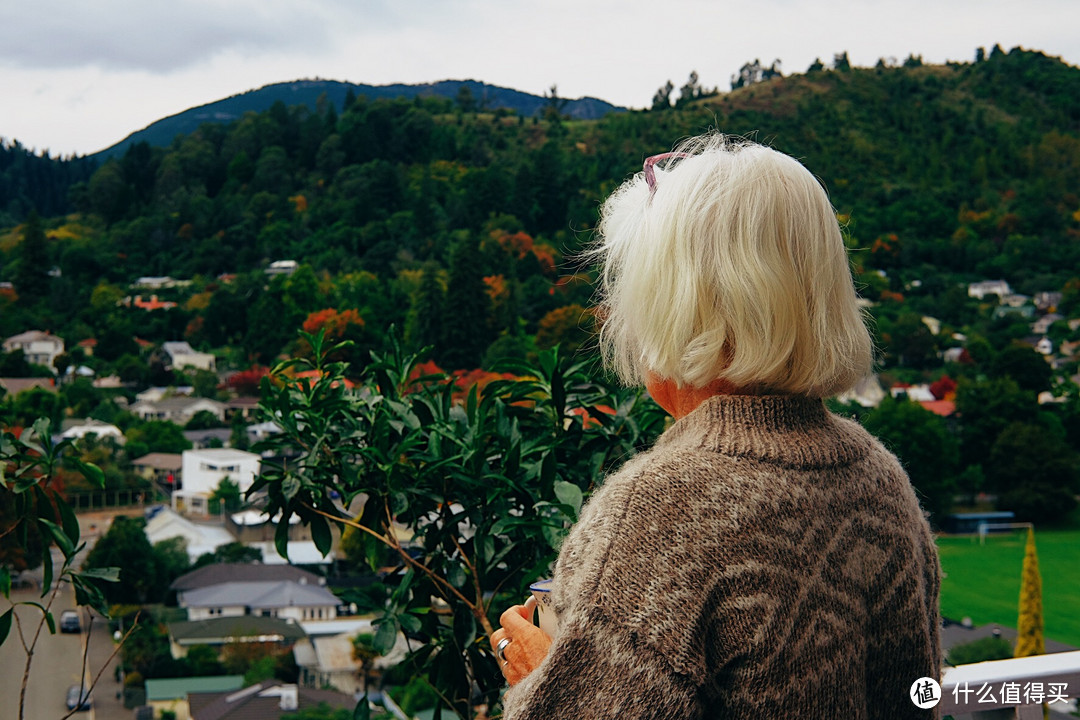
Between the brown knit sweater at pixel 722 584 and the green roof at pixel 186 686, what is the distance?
63.4 ft

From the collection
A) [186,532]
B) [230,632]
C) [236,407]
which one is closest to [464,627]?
[230,632]

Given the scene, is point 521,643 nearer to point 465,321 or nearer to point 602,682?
point 602,682

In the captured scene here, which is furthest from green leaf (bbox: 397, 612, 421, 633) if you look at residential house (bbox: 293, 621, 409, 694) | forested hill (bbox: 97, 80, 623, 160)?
forested hill (bbox: 97, 80, 623, 160)

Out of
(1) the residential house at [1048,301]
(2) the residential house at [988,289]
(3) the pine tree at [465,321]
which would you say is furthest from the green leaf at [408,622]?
(2) the residential house at [988,289]

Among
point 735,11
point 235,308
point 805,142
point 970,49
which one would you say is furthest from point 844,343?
point 970,49

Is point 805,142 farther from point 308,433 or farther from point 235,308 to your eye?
point 308,433

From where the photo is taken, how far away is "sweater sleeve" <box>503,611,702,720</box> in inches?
22.4

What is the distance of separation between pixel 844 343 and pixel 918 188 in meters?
44.3

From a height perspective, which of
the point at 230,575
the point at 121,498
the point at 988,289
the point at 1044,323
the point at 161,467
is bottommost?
the point at 230,575

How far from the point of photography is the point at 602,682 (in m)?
0.58

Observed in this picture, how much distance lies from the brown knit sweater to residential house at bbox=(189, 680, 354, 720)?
12261mm

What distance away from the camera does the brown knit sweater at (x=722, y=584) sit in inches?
22.7

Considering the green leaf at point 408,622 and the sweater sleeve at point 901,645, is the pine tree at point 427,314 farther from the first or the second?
the sweater sleeve at point 901,645

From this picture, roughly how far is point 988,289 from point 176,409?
3012 cm
